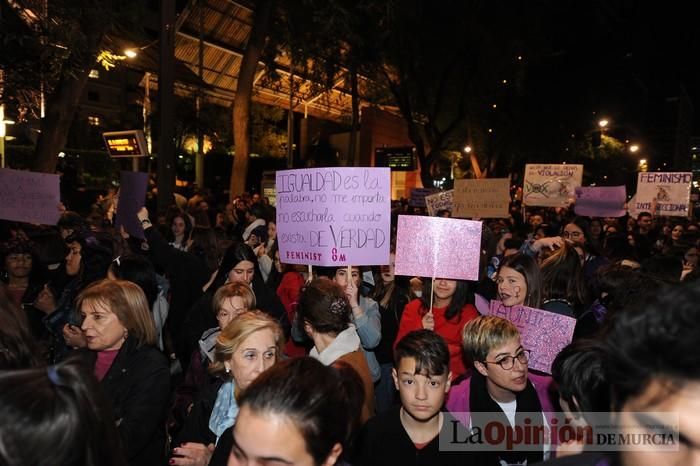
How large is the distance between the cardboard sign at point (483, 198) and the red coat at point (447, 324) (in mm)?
6307

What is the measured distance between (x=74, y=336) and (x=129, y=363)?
2.77ft

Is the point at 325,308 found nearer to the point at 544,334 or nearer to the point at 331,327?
the point at 331,327

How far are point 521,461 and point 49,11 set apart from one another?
7.39 m

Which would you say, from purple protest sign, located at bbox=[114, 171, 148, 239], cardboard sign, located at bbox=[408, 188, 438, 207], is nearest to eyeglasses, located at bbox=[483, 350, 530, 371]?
purple protest sign, located at bbox=[114, 171, 148, 239]

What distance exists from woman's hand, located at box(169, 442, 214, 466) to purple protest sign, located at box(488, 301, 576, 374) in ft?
6.49

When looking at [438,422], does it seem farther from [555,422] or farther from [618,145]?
[618,145]

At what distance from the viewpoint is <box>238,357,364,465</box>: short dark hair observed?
1.75 meters

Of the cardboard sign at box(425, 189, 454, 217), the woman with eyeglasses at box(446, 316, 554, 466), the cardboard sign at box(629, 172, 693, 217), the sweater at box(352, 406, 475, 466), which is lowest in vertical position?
the sweater at box(352, 406, 475, 466)

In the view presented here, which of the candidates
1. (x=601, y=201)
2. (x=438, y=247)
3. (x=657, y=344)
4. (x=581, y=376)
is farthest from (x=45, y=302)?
(x=601, y=201)

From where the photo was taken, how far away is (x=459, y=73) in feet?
79.4

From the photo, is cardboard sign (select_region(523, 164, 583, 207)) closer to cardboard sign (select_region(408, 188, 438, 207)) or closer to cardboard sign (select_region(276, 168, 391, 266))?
cardboard sign (select_region(408, 188, 438, 207))

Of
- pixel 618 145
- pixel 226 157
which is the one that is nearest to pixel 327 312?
pixel 226 157

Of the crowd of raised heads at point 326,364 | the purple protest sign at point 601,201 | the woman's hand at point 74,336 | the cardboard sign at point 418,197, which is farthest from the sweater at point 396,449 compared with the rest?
the cardboard sign at point 418,197

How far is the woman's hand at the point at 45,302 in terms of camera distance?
186 inches
